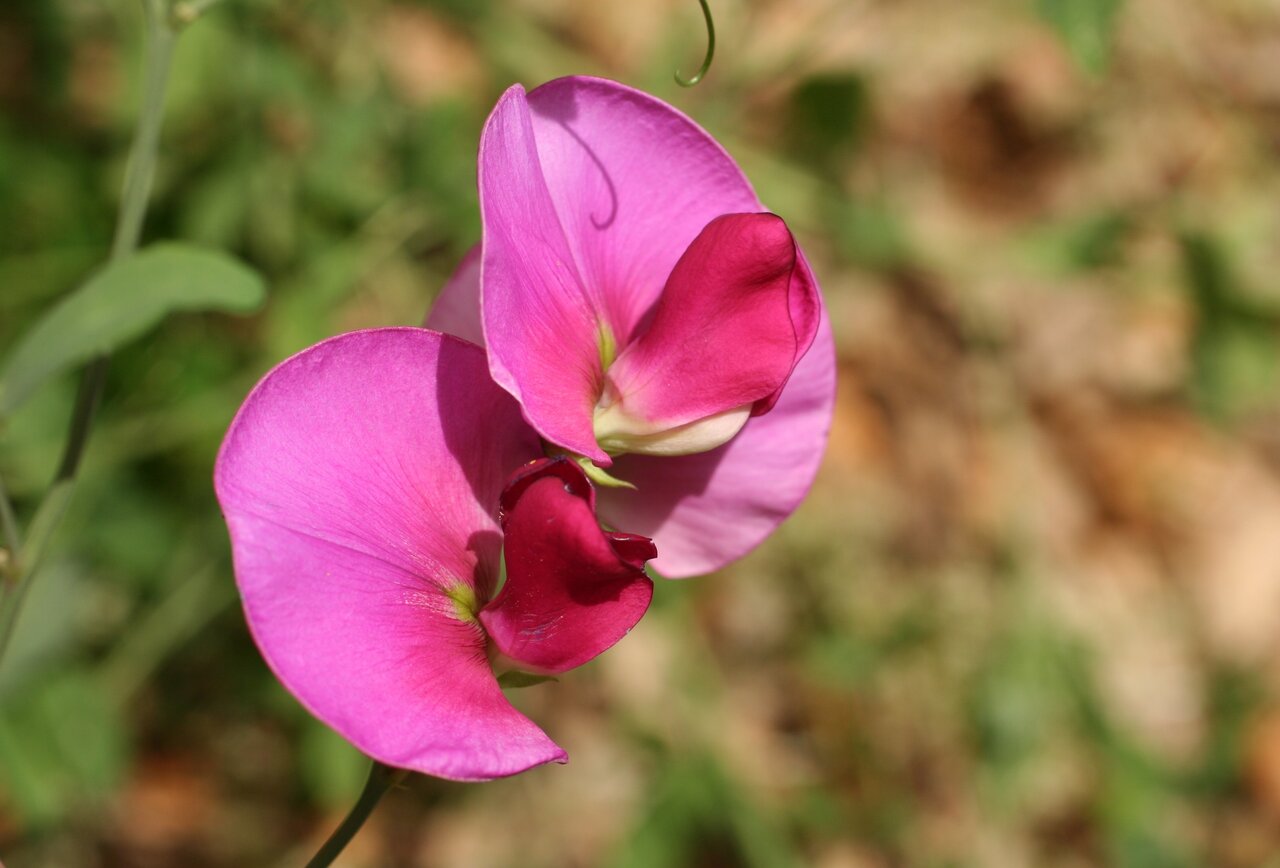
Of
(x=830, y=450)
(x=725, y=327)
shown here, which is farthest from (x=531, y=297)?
(x=830, y=450)

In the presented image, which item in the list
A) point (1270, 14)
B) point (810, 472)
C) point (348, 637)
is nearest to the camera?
point (348, 637)

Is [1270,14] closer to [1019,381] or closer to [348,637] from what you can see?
[1019,381]

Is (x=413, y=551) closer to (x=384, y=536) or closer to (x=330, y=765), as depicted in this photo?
(x=384, y=536)

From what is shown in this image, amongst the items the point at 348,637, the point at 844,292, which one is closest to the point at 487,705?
the point at 348,637

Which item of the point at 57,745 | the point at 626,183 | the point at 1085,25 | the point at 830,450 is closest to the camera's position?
the point at 626,183

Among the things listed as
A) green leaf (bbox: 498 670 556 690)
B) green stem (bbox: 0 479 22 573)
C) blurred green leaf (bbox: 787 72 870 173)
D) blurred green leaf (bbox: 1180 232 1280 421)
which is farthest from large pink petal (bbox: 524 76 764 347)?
blurred green leaf (bbox: 1180 232 1280 421)
